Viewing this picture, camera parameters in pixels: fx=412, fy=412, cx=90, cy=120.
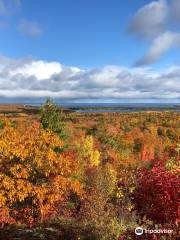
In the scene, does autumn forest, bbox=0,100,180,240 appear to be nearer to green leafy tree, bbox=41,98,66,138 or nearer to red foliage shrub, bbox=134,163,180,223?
red foliage shrub, bbox=134,163,180,223

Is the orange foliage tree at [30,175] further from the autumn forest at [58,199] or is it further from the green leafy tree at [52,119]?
the green leafy tree at [52,119]

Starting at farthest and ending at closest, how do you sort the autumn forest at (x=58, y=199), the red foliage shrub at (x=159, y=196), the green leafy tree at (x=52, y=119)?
1. the green leafy tree at (x=52, y=119)
2. the autumn forest at (x=58, y=199)
3. the red foliage shrub at (x=159, y=196)

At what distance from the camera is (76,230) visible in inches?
978

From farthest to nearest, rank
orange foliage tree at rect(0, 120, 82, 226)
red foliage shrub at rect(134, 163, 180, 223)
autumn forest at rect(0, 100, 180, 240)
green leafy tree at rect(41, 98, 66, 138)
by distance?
green leafy tree at rect(41, 98, 66, 138) < orange foliage tree at rect(0, 120, 82, 226) < autumn forest at rect(0, 100, 180, 240) < red foliage shrub at rect(134, 163, 180, 223)

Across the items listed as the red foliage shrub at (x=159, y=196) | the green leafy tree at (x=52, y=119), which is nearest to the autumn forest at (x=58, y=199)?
the red foliage shrub at (x=159, y=196)

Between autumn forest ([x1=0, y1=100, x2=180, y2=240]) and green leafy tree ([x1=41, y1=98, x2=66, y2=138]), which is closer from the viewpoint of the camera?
autumn forest ([x1=0, y1=100, x2=180, y2=240])

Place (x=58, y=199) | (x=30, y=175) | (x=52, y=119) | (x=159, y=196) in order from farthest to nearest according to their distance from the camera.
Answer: (x=52, y=119)
(x=58, y=199)
(x=30, y=175)
(x=159, y=196)

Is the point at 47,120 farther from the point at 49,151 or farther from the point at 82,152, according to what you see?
the point at 49,151

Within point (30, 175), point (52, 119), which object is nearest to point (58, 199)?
point (30, 175)

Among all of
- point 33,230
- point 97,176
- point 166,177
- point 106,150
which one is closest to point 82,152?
point 106,150

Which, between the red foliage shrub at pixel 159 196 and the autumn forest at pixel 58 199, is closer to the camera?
the red foliage shrub at pixel 159 196

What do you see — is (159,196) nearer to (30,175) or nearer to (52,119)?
(30,175)

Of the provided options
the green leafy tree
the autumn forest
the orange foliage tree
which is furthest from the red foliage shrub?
the green leafy tree

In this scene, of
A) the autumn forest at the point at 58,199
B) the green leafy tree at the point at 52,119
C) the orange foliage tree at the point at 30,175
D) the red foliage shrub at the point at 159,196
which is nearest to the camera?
the red foliage shrub at the point at 159,196
